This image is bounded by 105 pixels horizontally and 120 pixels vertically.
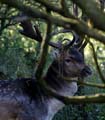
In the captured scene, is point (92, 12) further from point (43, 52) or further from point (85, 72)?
point (85, 72)

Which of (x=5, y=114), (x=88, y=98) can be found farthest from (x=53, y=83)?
(x=88, y=98)

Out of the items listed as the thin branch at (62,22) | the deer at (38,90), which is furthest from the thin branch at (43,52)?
the deer at (38,90)

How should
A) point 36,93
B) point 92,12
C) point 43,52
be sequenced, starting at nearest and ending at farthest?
point 92,12 → point 43,52 → point 36,93

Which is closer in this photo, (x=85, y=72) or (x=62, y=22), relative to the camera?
(x=62, y=22)

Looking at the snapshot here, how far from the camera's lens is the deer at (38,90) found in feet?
23.6

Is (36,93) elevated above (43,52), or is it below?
below

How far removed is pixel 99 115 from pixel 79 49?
2.57 m

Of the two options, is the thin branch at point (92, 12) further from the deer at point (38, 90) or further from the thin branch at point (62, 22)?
the deer at point (38, 90)

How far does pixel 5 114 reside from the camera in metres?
7.18

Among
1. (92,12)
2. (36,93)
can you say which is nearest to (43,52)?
(92,12)

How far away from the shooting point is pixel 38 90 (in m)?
7.60

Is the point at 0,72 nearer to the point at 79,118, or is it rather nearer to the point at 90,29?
the point at 79,118

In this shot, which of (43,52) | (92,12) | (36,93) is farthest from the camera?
(36,93)

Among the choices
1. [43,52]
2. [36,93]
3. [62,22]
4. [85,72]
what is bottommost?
[36,93]
